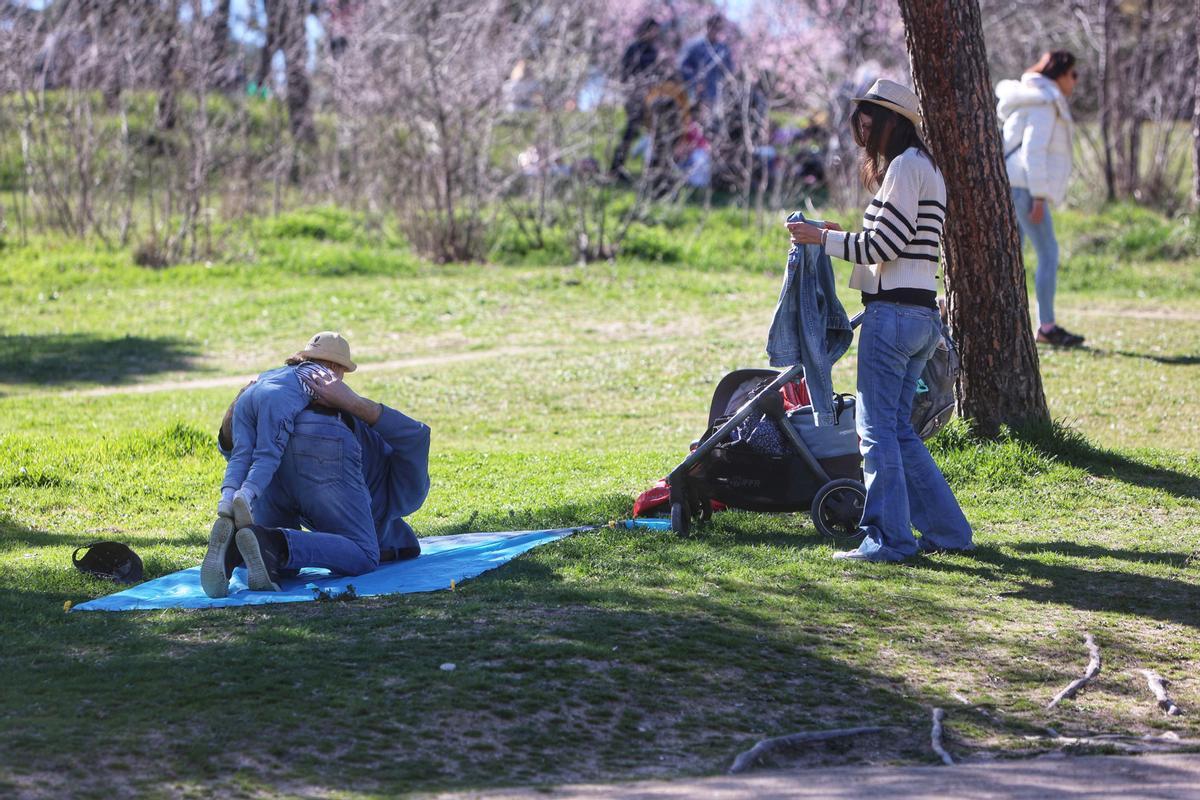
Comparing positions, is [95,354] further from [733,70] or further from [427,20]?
[733,70]

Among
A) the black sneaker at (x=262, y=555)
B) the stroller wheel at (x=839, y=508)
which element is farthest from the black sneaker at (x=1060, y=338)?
the black sneaker at (x=262, y=555)

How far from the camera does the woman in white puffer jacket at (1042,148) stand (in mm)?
11453

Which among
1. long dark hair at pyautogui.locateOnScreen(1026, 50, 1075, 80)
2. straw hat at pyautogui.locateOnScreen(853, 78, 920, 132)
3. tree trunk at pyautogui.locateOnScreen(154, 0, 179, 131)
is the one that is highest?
tree trunk at pyautogui.locateOnScreen(154, 0, 179, 131)

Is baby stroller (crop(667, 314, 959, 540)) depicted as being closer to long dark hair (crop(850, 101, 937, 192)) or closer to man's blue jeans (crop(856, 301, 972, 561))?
man's blue jeans (crop(856, 301, 972, 561))

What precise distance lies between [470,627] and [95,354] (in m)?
8.92

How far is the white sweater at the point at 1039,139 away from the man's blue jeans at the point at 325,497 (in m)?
6.78

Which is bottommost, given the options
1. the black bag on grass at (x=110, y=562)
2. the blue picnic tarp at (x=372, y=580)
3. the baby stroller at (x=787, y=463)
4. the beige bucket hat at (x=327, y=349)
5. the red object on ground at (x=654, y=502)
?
the blue picnic tarp at (x=372, y=580)

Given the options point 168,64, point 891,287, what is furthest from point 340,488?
point 168,64

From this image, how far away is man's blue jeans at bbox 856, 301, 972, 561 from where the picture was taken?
610 cm

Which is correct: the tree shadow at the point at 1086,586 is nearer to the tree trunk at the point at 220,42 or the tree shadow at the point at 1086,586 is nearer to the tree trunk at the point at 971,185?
the tree trunk at the point at 971,185

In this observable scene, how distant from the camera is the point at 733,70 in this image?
23.8 m

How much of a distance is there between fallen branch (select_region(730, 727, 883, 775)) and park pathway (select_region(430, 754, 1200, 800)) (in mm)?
66

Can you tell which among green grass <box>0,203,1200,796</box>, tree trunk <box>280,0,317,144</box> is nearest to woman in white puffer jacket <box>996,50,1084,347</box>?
green grass <box>0,203,1200,796</box>

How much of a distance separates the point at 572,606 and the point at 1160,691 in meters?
2.00
